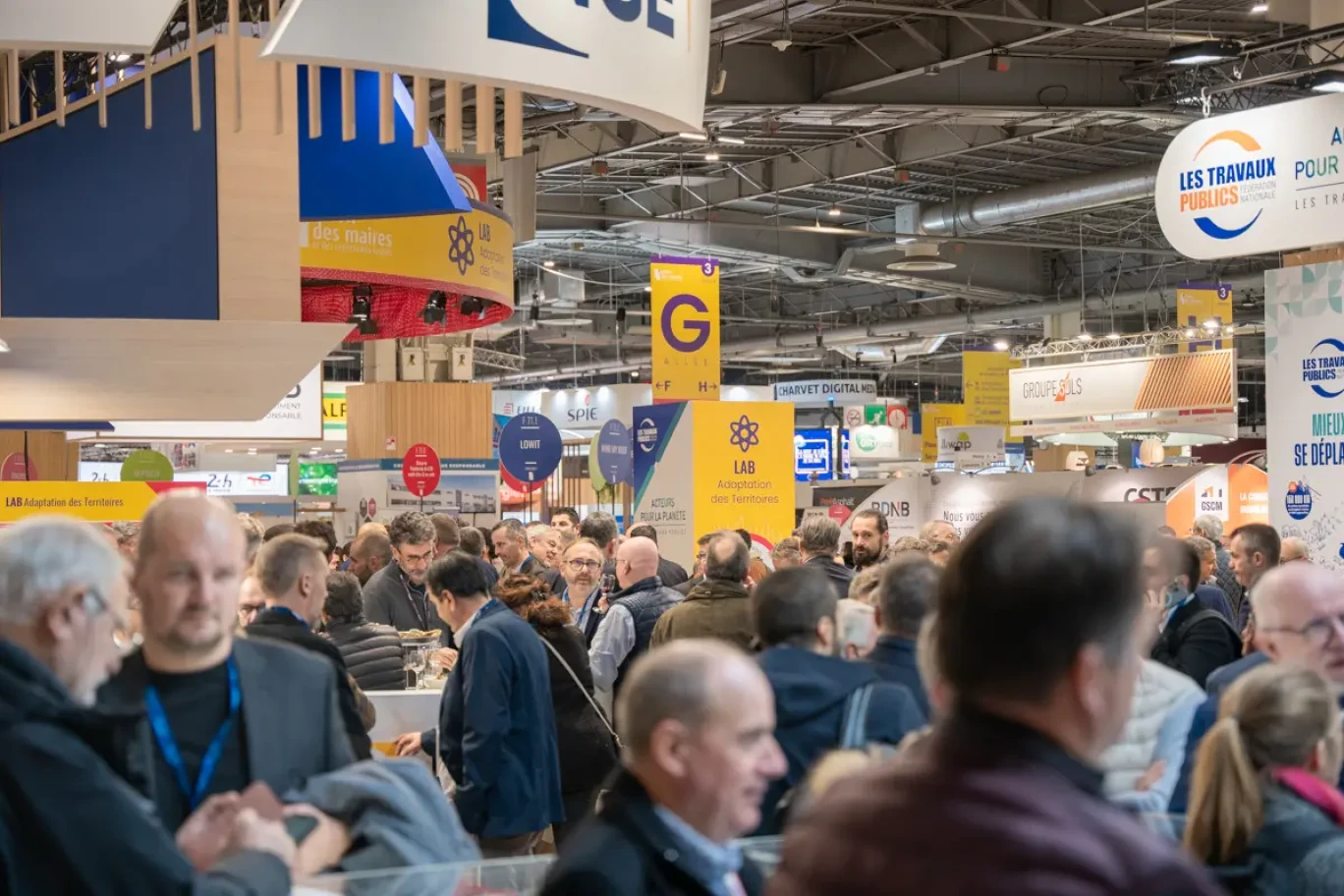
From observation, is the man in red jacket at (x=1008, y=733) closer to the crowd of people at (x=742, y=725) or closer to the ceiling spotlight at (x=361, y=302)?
the crowd of people at (x=742, y=725)

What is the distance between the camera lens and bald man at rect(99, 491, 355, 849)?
7.91 ft

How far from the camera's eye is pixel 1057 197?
1825 centimetres

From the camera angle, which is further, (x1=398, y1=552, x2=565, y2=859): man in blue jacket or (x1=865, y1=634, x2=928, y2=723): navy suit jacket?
(x1=398, y1=552, x2=565, y2=859): man in blue jacket

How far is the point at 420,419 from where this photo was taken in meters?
18.1

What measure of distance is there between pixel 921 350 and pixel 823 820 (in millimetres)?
29202

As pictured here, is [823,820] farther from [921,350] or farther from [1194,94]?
[921,350]

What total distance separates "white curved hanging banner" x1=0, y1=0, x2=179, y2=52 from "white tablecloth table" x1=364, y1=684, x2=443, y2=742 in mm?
2875

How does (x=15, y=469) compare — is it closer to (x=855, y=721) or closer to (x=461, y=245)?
(x=461, y=245)

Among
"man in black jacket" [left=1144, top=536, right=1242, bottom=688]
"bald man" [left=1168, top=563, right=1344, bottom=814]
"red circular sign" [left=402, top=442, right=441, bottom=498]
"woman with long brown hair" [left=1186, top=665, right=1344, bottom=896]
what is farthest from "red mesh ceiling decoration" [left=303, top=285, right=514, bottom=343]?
"woman with long brown hair" [left=1186, top=665, right=1344, bottom=896]

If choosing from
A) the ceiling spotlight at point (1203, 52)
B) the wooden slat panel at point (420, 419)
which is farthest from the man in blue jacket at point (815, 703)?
the wooden slat panel at point (420, 419)

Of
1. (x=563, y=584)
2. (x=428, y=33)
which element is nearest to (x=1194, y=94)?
(x=563, y=584)

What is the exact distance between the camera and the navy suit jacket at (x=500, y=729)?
4812mm

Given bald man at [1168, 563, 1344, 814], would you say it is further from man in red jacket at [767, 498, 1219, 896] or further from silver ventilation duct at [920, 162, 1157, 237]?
silver ventilation duct at [920, 162, 1157, 237]

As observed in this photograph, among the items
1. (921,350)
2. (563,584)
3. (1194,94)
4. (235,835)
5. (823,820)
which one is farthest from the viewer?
(921,350)
